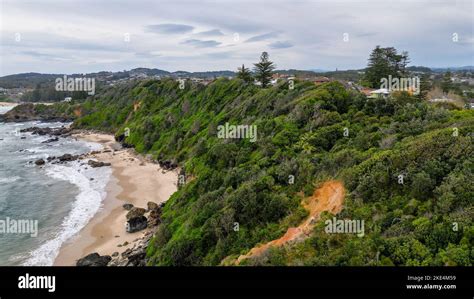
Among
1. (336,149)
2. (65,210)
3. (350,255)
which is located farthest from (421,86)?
(65,210)

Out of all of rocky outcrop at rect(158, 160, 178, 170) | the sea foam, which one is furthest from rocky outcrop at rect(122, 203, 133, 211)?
rocky outcrop at rect(158, 160, 178, 170)

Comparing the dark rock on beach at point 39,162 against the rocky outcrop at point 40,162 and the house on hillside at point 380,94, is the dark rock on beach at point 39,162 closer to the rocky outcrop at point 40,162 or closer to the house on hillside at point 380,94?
the rocky outcrop at point 40,162

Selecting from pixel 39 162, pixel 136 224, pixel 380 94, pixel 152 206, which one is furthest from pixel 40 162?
pixel 380 94

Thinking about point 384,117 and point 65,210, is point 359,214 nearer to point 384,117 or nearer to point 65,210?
point 384,117

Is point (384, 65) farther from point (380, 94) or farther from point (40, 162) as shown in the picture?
point (40, 162)

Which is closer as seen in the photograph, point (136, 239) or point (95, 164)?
point (136, 239)
